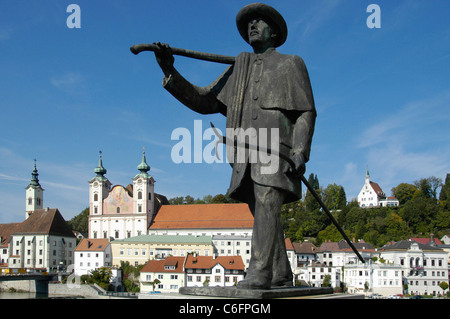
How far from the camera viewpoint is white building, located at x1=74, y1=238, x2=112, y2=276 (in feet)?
242

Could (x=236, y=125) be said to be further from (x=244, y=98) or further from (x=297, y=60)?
(x=297, y=60)

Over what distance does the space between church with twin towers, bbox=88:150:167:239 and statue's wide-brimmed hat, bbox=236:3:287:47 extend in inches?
3265

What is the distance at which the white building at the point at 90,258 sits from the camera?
73.6m

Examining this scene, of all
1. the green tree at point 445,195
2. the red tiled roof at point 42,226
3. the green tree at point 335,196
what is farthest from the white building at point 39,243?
the green tree at point 445,195

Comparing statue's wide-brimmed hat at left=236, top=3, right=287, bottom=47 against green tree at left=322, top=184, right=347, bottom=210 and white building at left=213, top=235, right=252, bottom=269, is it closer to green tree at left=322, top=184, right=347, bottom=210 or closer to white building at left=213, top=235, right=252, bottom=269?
white building at left=213, top=235, right=252, bottom=269

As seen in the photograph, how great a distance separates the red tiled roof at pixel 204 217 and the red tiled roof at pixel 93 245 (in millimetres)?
11886

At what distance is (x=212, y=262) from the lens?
207 ft

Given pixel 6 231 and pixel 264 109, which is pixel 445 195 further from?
pixel 264 109

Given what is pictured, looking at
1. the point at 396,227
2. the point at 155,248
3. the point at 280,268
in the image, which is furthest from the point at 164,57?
the point at 396,227

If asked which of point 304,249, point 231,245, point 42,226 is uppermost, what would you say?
point 42,226

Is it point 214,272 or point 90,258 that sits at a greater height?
point 90,258

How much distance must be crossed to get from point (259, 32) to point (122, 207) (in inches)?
3404
